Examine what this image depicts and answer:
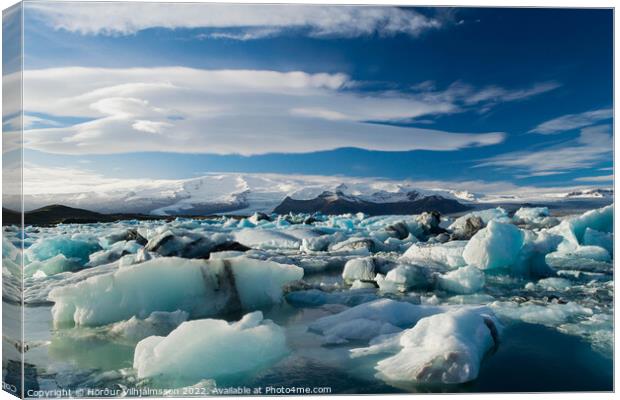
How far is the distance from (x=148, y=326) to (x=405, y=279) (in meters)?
3.19

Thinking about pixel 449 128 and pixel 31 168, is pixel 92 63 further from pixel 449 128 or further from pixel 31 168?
pixel 449 128

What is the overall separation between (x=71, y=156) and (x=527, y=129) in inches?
179

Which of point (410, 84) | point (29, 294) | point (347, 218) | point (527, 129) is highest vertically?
point (410, 84)

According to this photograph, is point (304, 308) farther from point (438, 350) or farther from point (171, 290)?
point (438, 350)

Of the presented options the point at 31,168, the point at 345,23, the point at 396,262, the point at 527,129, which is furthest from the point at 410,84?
the point at 31,168

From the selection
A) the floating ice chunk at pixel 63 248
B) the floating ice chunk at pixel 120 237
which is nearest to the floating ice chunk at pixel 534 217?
the floating ice chunk at pixel 120 237

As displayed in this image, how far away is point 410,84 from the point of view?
536 cm

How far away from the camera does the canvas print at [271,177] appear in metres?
4.62

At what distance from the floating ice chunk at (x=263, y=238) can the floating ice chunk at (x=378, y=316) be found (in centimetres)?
119

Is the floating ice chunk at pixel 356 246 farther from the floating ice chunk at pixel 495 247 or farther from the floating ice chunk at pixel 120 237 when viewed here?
the floating ice chunk at pixel 120 237

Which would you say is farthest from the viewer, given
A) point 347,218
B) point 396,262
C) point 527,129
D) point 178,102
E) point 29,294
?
point 396,262

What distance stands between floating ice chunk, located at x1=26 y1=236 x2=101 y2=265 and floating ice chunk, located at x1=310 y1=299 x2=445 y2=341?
246cm

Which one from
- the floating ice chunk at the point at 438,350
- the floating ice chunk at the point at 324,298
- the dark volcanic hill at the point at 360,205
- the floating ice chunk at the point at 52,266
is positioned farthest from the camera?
the floating ice chunk at the point at 324,298

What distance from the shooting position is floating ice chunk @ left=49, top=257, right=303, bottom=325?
5.15 meters
